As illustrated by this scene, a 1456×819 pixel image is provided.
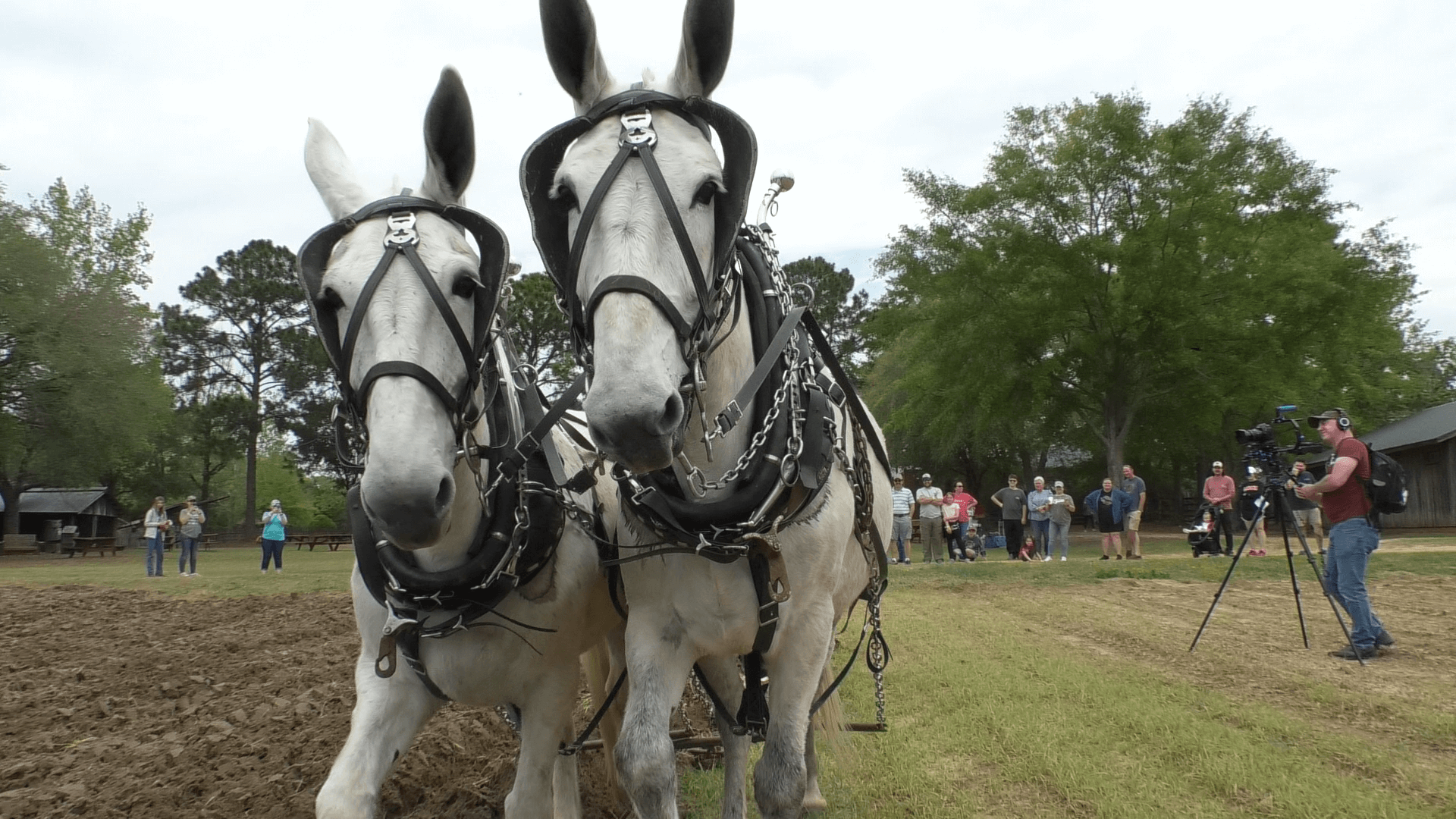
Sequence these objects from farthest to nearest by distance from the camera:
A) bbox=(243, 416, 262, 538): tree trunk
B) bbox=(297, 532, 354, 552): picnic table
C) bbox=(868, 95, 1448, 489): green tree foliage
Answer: bbox=(243, 416, 262, 538): tree trunk, bbox=(297, 532, 354, 552): picnic table, bbox=(868, 95, 1448, 489): green tree foliage

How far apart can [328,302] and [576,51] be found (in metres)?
0.97

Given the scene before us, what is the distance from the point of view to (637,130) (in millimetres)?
2266

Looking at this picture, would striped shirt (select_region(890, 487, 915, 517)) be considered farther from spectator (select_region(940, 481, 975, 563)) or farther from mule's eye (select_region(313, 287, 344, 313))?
mule's eye (select_region(313, 287, 344, 313))

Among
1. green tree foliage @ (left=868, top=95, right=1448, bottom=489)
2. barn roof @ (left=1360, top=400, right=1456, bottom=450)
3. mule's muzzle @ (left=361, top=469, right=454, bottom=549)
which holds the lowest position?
mule's muzzle @ (left=361, top=469, right=454, bottom=549)

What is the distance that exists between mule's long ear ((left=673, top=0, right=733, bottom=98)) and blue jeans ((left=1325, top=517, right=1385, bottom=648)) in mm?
7682

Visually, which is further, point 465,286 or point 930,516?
point 930,516

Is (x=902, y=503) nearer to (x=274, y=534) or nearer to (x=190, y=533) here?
(x=274, y=534)

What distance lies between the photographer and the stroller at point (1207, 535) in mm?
18406

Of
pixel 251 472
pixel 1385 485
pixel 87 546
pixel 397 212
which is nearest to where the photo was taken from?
pixel 397 212

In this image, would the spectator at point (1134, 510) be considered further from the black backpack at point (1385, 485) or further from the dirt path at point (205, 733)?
the dirt path at point (205, 733)

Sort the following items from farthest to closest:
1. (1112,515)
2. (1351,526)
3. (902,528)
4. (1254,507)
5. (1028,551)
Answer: (1028,551) < (902,528) < (1112,515) < (1254,507) < (1351,526)

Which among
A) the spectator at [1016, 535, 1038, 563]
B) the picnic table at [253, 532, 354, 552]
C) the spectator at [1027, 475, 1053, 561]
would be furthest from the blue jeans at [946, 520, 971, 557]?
the picnic table at [253, 532, 354, 552]

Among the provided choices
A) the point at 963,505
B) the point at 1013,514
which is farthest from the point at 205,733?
the point at 1013,514

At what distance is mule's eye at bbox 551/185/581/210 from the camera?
2.29 m
